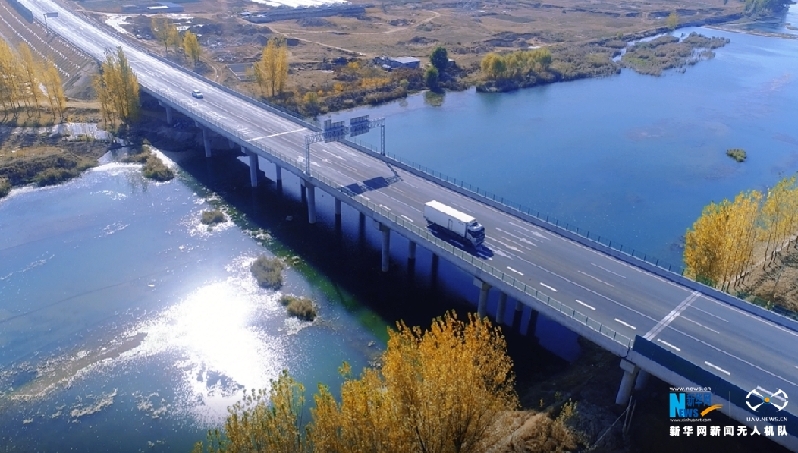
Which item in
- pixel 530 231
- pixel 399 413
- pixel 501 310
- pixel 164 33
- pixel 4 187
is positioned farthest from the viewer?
pixel 164 33

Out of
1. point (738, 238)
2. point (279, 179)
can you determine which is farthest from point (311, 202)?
point (738, 238)

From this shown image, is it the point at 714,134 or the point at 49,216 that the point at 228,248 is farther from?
the point at 714,134

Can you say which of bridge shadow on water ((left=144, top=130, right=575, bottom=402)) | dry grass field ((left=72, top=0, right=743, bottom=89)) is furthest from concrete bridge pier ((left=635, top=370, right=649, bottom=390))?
dry grass field ((left=72, top=0, right=743, bottom=89))

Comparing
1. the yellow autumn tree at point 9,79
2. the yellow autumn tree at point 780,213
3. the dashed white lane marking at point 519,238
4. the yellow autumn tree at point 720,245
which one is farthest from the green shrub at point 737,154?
the yellow autumn tree at point 9,79

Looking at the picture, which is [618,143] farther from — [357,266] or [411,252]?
[357,266]

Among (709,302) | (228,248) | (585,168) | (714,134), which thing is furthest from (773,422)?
(714,134)
